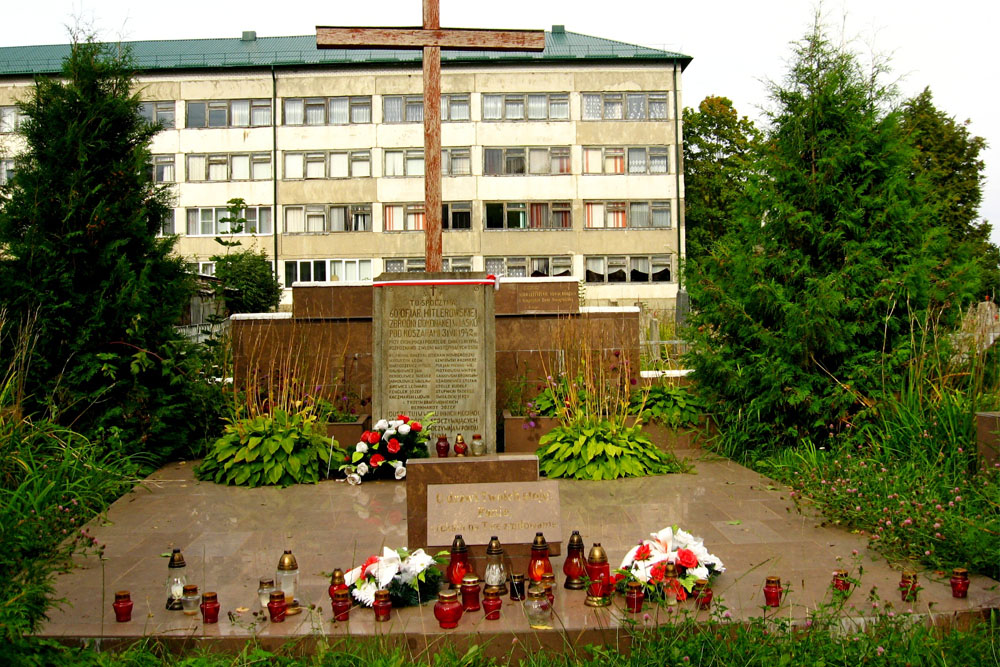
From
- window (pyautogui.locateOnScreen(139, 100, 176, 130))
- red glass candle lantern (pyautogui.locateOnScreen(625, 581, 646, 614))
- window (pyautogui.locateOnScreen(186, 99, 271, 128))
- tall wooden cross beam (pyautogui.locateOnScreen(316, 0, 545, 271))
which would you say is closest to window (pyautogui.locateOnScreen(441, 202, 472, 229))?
window (pyautogui.locateOnScreen(186, 99, 271, 128))

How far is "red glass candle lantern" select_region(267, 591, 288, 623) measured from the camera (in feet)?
14.1

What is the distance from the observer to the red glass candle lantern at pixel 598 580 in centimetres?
441

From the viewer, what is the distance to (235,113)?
121 feet

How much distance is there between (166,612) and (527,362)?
716 cm

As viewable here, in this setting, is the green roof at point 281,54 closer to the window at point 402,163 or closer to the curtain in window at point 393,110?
the curtain in window at point 393,110

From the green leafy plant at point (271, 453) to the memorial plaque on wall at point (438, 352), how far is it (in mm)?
782

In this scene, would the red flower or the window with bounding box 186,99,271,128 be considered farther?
the window with bounding box 186,99,271,128

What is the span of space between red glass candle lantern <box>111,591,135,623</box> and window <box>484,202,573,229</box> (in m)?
32.5

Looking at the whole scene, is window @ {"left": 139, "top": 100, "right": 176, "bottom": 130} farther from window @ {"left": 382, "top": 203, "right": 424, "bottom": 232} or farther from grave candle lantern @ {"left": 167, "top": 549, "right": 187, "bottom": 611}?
grave candle lantern @ {"left": 167, "top": 549, "right": 187, "bottom": 611}

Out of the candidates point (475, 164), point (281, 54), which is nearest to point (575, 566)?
point (475, 164)

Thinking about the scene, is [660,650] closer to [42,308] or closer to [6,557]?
[6,557]

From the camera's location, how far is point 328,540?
19.8ft

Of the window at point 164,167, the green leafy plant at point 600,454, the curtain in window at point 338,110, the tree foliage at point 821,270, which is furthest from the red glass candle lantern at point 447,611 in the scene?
the window at point 164,167

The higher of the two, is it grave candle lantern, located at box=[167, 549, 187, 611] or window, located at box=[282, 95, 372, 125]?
window, located at box=[282, 95, 372, 125]
